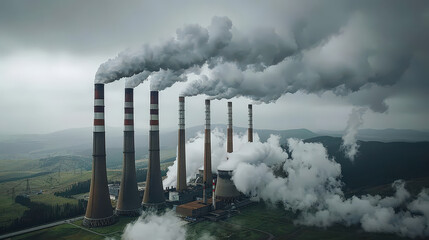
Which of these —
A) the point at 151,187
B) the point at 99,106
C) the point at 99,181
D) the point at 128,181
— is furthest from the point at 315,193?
the point at 99,106

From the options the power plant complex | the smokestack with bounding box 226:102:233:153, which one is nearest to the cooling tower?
the power plant complex

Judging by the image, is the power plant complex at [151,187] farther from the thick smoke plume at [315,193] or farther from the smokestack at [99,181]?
the thick smoke plume at [315,193]

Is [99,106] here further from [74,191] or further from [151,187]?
[74,191]

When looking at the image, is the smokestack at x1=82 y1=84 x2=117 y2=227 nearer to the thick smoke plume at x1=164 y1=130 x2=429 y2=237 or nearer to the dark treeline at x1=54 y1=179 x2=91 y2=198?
the thick smoke plume at x1=164 y1=130 x2=429 y2=237

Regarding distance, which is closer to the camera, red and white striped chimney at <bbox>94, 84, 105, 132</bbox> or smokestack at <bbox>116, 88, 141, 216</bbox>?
red and white striped chimney at <bbox>94, 84, 105, 132</bbox>

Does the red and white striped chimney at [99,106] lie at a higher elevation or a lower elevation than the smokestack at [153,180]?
higher

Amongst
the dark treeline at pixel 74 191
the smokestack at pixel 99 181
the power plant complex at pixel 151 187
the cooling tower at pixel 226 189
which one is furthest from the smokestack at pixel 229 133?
the dark treeline at pixel 74 191

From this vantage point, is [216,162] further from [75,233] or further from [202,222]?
[75,233]

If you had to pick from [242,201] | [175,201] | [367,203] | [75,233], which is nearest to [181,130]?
[175,201]

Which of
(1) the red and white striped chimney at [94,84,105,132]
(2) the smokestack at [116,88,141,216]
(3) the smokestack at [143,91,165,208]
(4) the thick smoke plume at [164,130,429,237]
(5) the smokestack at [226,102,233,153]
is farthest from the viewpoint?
(5) the smokestack at [226,102,233,153]
